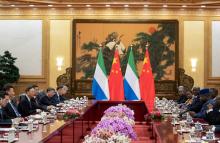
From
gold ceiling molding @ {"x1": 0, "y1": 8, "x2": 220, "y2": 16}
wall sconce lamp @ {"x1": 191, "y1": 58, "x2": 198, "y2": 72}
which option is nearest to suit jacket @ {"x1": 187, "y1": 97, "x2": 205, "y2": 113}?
wall sconce lamp @ {"x1": 191, "y1": 58, "x2": 198, "y2": 72}

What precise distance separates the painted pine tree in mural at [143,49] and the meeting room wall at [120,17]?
46 centimetres

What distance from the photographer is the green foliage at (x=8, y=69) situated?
1736 cm

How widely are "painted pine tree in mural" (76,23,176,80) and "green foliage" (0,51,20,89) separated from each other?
2.35 meters

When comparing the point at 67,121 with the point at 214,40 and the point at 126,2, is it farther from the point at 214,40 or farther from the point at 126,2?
the point at 214,40

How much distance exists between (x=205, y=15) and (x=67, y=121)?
11.8 meters

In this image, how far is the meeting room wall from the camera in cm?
1848

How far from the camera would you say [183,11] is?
18.5 meters

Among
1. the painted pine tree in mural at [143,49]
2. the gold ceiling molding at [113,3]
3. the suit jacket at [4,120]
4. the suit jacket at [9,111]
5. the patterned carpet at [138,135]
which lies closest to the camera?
the patterned carpet at [138,135]

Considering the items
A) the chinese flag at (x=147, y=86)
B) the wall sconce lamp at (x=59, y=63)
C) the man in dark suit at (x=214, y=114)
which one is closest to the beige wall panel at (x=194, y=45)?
the chinese flag at (x=147, y=86)

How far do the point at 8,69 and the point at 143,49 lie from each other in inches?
199

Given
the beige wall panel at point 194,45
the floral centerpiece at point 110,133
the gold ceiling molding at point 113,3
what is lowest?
the floral centerpiece at point 110,133

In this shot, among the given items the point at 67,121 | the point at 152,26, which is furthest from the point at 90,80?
the point at 67,121

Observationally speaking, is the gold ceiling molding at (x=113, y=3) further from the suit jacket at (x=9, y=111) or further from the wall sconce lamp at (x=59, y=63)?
the suit jacket at (x=9, y=111)

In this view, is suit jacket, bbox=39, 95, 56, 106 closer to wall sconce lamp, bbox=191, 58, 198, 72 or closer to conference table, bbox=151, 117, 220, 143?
conference table, bbox=151, 117, 220, 143
